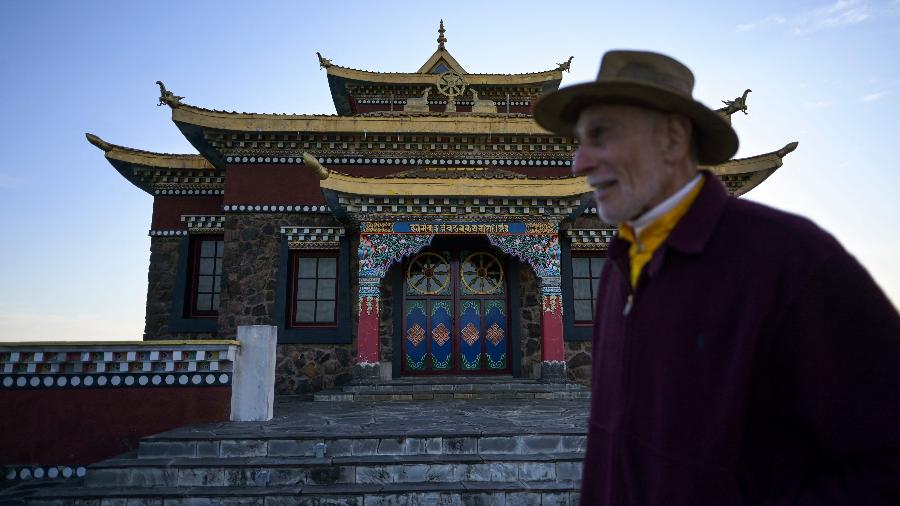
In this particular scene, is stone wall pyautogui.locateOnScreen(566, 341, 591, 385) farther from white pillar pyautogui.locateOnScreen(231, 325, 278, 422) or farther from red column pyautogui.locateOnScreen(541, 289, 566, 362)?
white pillar pyautogui.locateOnScreen(231, 325, 278, 422)

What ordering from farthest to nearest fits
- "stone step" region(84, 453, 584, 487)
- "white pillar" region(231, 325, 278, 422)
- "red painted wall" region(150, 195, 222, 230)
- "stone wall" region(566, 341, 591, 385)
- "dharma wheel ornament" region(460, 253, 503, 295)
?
"red painted wall" region(150, 195, 222, 230), "stone wall" region(566, 341, 591, 385), "dharma wheel ornament" region(460, 253, 503, 295), "white pillar" region(231, 325, 278, 422), "stone step" region(84, 453, 584, 487)

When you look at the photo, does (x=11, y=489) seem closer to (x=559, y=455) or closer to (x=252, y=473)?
(x=252, y=473)

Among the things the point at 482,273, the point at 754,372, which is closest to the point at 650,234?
the point at 754,372

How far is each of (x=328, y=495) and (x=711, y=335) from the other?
13.0 feet

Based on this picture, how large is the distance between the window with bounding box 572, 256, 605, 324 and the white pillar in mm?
6668

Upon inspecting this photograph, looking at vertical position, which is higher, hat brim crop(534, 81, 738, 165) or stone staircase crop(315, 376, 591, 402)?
hat brim crop(534, 81, 738, 165)

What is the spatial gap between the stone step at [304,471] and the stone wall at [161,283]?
305 inches

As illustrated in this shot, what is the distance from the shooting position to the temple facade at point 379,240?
9836 millimetres

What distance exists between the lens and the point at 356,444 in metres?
5.04

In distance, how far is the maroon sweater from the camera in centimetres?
93

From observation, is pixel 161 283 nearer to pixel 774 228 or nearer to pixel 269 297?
pixel 269 297

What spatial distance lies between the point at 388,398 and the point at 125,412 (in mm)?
4189

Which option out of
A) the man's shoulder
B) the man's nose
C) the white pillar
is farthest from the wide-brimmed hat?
the white pillar

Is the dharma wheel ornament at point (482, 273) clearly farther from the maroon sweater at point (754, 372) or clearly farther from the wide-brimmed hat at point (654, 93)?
the maroon sweater at point (754, 372)
